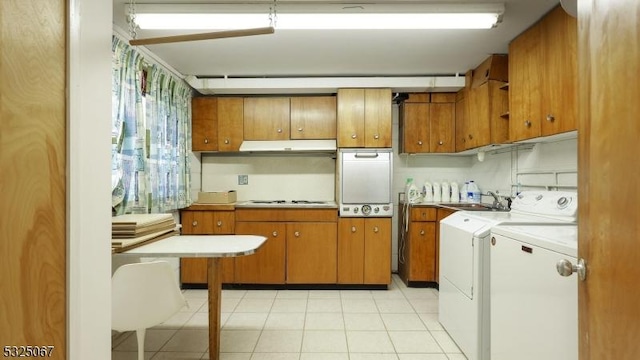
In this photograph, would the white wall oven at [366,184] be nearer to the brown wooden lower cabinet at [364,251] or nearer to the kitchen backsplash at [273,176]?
the brown wooden lower cabinet at [364,251]

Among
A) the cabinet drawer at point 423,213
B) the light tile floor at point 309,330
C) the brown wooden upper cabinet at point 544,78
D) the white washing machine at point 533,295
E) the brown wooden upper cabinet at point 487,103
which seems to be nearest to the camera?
the white washing machine at point 533,295

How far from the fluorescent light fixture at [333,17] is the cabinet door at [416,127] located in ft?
4.96

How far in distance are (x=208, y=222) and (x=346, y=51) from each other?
7.58ft

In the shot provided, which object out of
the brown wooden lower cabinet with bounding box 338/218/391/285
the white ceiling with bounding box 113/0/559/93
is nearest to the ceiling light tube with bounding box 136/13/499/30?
the white ceiling with bounding box 113/0/559/93

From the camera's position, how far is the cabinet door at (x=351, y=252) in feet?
11.4

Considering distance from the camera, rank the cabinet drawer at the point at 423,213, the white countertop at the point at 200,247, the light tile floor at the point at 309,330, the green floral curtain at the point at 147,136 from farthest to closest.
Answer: the cabinet drawer at the point at 423,213, the green floral curtain at the point at 147,136, the light tile floor at the point at 309,330, the white countertop at the point at 200,247

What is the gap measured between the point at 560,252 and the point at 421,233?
224 cm

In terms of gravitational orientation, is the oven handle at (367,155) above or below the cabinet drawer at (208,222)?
above

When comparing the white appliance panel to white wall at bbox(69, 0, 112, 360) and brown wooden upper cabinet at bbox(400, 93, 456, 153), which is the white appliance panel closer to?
brown wooden upper cabinet at bbox(400, 93, 456, 153)

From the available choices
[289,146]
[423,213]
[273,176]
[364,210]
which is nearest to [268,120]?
[289,146]

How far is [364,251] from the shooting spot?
3.49 m

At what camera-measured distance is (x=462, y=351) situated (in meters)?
2.21

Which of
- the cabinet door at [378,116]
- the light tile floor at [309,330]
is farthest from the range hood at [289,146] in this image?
the light tile floor at [309,330]

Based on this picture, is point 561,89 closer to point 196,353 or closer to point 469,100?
point 469,100
